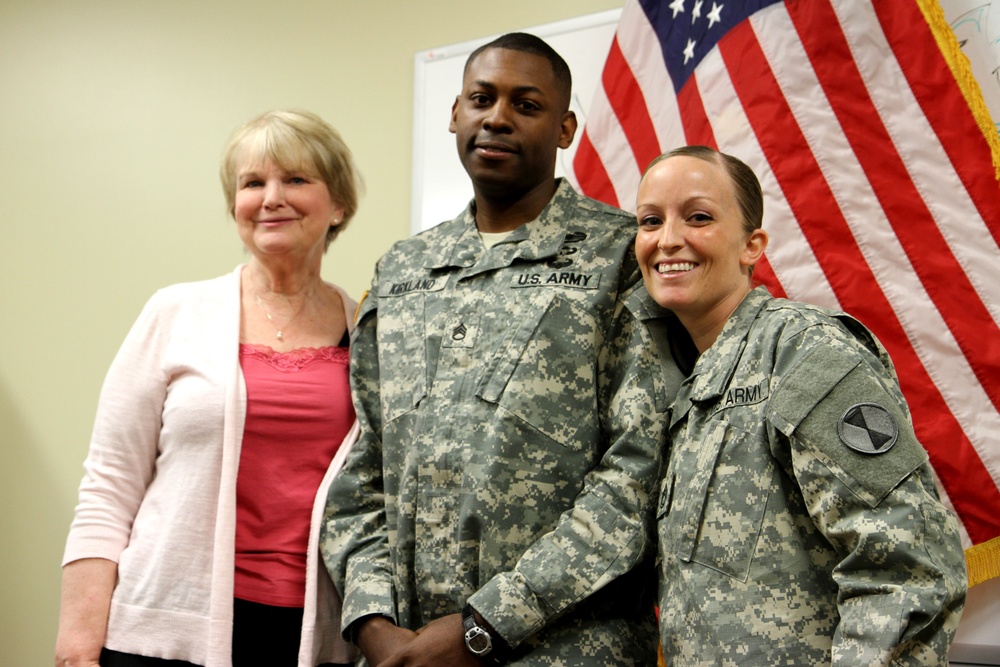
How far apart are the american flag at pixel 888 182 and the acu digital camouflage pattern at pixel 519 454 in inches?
17.4

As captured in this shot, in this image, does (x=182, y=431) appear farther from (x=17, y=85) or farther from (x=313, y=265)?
(x=17, y=85)

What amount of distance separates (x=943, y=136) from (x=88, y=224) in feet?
7.56

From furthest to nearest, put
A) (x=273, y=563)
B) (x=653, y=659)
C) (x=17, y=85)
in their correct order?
(x=17, y=85) → (x=273, y=563) → (x=653, y=659)

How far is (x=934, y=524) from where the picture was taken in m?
1.03

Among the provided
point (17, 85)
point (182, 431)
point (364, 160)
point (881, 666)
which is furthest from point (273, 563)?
point (17, 85)

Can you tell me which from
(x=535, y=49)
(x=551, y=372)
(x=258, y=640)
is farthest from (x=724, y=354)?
(x=258, y=640)

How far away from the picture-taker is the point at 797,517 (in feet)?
3.75

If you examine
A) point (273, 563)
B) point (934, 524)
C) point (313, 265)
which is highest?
point (313, 265)

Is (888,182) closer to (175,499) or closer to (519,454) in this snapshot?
(519,454)

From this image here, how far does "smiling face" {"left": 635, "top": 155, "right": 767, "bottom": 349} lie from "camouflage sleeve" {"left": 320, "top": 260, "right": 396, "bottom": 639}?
55 centimetres

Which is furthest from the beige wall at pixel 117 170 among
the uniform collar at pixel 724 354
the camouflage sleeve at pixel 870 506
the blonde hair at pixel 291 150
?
the camouflage sleeve at pixel 870 506

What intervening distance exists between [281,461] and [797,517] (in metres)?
0.90

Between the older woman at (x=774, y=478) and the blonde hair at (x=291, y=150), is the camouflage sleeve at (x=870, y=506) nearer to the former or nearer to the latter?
the older woman at (x=774, y=478)

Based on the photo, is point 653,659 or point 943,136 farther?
point 943,136
